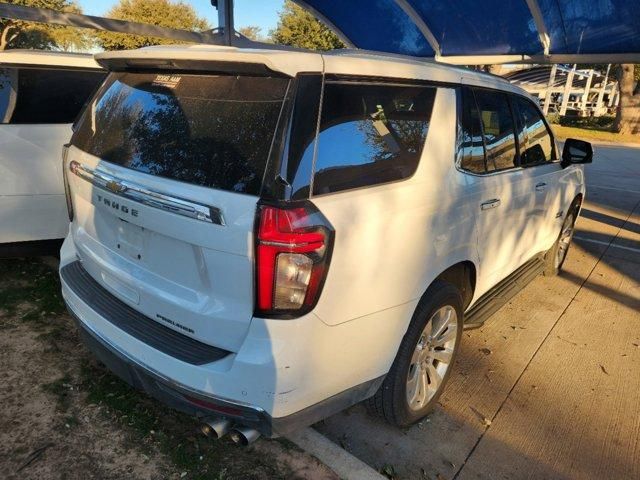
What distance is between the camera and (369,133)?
2.23m

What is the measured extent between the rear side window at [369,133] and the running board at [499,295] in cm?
140

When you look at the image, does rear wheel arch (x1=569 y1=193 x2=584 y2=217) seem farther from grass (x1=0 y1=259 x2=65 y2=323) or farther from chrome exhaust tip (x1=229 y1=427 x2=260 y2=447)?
grass (x1=0 y1=259 x2=65 y2=323)

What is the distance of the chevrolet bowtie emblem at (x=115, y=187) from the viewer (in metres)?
2.21

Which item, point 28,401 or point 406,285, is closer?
point 406,285

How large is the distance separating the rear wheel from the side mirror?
2.44 ft

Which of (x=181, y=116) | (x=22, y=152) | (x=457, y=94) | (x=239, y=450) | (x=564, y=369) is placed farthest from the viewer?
(x=22, y=152)

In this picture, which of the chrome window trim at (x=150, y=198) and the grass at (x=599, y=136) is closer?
the chrome window trim at (x=150, y=198)

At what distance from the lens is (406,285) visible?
2.33 m

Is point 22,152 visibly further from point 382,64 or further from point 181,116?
point 382,64

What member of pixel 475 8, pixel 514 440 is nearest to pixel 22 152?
pixel 514 440

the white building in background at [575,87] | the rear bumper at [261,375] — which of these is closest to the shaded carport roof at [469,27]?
the rear bumper at [261,375]

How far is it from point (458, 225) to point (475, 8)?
692 cm

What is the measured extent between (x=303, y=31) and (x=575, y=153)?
104 feet

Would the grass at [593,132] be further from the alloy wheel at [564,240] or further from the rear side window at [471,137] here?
the rear side window at [471,137]
